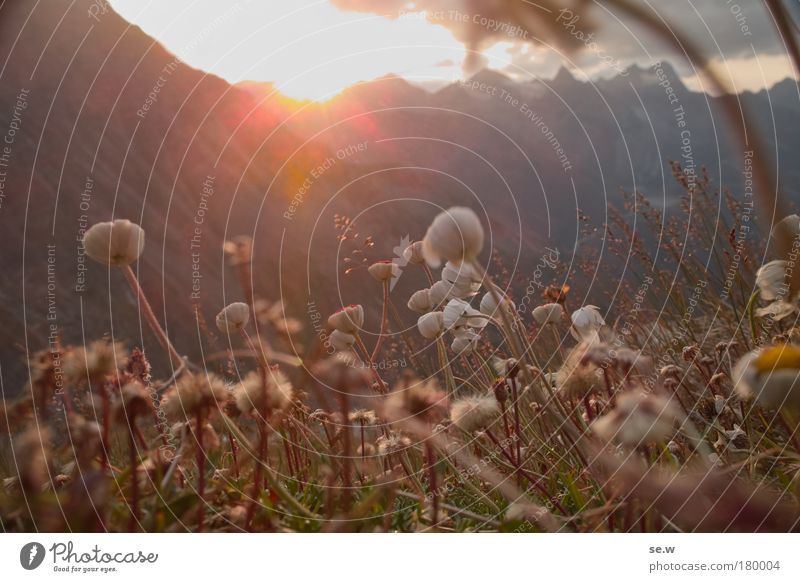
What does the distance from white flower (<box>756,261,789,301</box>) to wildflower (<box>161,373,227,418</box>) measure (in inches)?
34.6

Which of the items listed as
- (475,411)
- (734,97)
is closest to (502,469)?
(475,411)

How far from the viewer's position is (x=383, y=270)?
1180mm

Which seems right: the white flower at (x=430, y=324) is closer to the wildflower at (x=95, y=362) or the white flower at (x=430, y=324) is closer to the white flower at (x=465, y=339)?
the white flower at (x=465, y=339)

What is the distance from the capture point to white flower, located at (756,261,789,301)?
3.01 feet

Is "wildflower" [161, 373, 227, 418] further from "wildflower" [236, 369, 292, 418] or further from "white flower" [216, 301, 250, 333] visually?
"white flower" [216, 301, 250, 333]

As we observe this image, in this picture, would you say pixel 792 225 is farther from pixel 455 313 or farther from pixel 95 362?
pixel 95 362

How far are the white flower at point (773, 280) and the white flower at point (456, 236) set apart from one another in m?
0.52

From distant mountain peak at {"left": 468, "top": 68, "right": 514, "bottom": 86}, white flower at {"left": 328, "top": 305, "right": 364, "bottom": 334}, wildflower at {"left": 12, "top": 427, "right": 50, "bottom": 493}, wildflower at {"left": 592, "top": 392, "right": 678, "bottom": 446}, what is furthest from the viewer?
distant mountain peak at {"left": 468, "top": 68, "right": 514, "bottom": 86}

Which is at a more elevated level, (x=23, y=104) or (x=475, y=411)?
(x=23, y=104)

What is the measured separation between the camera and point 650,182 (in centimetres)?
302

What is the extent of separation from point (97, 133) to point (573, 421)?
241 inches

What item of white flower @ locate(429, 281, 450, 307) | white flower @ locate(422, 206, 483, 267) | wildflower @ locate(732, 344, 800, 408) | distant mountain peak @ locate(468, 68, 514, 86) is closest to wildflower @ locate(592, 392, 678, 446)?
wildflower @ locate(732, 344, 800, 408)

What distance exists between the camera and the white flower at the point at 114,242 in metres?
0.76
